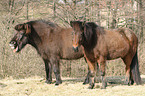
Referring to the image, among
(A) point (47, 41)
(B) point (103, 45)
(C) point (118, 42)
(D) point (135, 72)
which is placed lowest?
(D) point (135, 72)

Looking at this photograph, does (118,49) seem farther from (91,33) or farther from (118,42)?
(91,33)

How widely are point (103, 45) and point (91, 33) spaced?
61 cm

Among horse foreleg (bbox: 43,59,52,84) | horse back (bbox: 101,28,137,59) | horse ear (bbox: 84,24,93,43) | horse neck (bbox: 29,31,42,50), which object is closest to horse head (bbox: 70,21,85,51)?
horse ear (bbox: 84,24,93,43)

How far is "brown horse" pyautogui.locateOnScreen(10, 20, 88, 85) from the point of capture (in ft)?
28.2

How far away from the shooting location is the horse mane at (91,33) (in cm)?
738

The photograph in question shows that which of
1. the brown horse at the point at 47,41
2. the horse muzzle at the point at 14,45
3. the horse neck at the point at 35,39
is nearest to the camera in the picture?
the horse muzzle at the point at 14,45

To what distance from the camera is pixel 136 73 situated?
852 centimetres

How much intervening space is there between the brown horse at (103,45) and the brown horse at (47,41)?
128cm

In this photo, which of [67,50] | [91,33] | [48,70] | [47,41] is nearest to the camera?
[91,33]

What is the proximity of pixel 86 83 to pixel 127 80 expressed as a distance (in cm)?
161

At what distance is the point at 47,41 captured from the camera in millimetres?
8719

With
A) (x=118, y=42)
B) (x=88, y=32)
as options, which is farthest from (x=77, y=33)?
(x=118, y=42)

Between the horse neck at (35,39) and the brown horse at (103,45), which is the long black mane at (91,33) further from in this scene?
the horse neck at (35,39)

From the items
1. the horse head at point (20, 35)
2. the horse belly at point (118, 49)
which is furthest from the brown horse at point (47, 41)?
the horse belly at point (118, 49)
